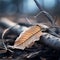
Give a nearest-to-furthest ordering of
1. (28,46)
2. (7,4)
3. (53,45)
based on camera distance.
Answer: (53,45) < (28,46) < (7,4)

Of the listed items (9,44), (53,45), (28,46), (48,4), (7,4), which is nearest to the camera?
(53,45)

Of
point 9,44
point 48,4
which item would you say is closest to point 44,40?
point 9,44

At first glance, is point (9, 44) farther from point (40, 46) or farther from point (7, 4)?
point (7, 4)

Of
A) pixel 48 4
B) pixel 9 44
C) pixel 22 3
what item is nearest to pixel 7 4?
pixel 22 3

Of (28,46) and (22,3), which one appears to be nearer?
(28,46)

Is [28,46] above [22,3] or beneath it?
above

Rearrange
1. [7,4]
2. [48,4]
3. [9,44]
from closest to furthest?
[9,44] → [48,4] → [7,4]

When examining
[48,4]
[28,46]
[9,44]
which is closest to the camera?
[28,46]

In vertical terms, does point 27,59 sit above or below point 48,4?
above

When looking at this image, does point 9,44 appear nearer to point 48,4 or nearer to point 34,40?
point 34,40
